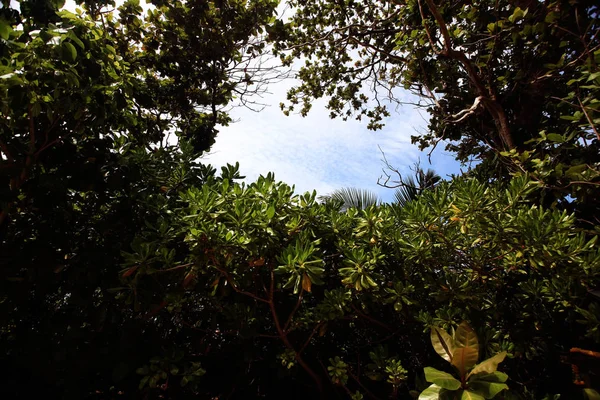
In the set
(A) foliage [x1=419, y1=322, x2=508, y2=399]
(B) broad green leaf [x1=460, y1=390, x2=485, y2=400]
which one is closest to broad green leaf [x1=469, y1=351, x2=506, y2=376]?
(A) foliage [x1=419, y1=322, x2=508, y2=399]

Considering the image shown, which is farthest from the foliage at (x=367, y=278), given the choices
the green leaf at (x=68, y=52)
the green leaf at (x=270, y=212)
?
the green leaf at (x=68, y=52)

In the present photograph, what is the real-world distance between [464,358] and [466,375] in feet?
0.30

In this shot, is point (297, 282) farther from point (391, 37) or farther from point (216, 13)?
point (391, 37)

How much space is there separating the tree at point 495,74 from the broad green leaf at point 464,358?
176 cm

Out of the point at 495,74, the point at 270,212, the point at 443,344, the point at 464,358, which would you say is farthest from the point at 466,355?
the point at 495,74

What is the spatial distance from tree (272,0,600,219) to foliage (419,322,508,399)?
173cm

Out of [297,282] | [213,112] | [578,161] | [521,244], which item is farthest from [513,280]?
[213,112]

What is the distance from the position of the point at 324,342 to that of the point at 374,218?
3.88ft

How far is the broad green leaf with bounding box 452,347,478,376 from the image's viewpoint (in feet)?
5.69

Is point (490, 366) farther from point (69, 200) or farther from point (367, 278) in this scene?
point (69, 200)

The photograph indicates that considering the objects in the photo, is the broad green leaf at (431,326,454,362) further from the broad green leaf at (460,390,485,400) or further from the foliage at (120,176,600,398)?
the broad green leaf at (460,390,485,400)

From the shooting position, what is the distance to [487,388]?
1659 mm

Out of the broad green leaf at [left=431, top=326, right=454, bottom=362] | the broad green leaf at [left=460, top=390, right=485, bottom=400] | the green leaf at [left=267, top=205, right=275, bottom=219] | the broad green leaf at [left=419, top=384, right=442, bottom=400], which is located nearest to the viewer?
the broad green leaf at [left=460, top=390, right=485, bottom=400]

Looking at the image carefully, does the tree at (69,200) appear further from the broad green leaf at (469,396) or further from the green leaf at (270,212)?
the broad green leaf at (469,396)
